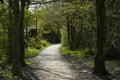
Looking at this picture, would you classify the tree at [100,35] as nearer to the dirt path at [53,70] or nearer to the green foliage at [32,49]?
the dirt path at [53,70]

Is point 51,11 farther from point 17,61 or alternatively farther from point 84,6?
point 17,61

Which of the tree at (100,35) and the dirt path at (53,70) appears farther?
the tree at (100,35)

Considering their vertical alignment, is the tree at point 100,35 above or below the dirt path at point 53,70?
above

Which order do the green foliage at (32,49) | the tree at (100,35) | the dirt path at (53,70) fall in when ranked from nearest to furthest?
the dirt path at (53,70) → the tree at (100,35) → the green foliage at (32,49)

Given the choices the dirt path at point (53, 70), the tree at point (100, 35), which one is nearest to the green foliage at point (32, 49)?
the dirt path at point (53, 70)

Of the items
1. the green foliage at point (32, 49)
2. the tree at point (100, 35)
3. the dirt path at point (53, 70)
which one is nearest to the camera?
the dirt path at point (53, 70)

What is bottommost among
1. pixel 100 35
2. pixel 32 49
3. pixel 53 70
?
pixel 32 49

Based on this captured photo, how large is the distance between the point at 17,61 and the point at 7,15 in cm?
505

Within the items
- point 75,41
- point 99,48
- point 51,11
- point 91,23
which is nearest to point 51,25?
point 51,11

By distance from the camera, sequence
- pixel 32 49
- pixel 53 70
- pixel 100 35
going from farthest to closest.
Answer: pixel 32 49 → pixel 53 70 → pixel 100 35

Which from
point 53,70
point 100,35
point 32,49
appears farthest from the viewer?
point 32,49

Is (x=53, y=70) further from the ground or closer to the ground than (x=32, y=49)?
further from the ground

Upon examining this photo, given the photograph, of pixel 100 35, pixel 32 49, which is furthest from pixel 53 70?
pixel 32 49

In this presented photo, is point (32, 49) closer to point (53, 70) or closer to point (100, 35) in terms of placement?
point (53, 70)
